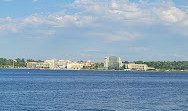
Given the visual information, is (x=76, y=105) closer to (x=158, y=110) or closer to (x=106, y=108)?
(x=106, y=108)

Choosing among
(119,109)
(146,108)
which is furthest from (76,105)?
(146,108)

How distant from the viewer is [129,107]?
143 feet

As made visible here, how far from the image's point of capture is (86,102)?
47906 mm

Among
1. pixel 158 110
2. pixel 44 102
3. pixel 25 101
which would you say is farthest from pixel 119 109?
pixel 25 101

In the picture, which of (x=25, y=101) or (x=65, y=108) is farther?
(x=25, y=101)

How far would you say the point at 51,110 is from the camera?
40.5m

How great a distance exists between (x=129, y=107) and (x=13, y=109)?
48.4 feet

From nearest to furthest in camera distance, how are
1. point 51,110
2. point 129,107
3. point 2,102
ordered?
point 51,110 → point 129,107 → point 2,102

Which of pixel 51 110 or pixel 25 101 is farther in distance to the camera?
pixel 25 101

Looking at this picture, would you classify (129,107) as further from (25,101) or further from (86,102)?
(25,101)

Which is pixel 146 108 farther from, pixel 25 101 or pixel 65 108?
pixel 25 101

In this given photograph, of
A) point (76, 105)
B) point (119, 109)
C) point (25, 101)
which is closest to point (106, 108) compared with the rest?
point (119, 109)

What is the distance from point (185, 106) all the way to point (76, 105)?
14745mm

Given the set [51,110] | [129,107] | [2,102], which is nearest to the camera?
[51,110]
